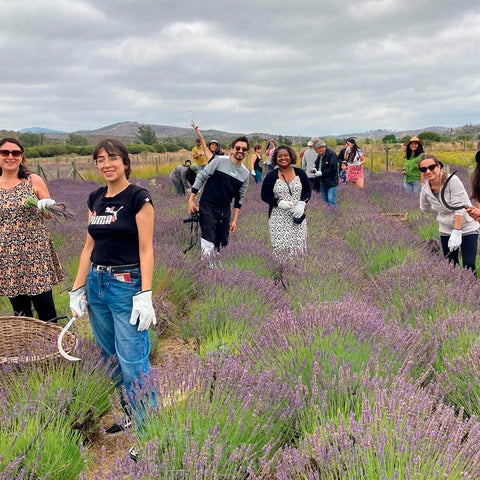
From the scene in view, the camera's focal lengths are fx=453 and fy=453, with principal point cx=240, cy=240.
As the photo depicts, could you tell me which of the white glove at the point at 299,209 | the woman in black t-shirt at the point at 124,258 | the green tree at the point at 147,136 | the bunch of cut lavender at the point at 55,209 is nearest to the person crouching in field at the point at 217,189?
the white glove at the point at 299,209

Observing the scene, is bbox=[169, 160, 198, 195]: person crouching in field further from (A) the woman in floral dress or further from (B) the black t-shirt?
(B) the black t-shirt

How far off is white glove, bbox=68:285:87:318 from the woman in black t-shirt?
0.11 m

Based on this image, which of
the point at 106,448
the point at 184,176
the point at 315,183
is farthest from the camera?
the point at 184,176

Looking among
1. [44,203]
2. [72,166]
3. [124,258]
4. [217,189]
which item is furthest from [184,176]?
[72,166]

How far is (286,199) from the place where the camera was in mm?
4320

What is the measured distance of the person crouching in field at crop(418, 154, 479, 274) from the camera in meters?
3.89

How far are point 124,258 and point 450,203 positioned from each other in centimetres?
293

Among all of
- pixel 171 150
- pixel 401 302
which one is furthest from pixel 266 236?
pixel 171 150

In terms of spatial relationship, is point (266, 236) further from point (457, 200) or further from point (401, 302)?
point (401, 302)

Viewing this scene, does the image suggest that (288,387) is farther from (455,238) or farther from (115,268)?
(455,238)

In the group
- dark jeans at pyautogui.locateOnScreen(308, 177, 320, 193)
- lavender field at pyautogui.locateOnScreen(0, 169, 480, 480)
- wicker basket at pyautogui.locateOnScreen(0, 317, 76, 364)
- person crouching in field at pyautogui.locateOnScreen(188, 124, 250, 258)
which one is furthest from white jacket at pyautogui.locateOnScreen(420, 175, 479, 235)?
dark jeans at pyautogui.locateOnScreen(308, 177, 320, 193)

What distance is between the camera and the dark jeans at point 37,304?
127 inches

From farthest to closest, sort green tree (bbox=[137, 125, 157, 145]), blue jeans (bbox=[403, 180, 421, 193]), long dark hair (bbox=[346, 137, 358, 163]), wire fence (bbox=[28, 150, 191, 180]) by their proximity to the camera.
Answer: green tree (bbox=[137, 125, 157, 145])
wire fence (bbox=[28, 150, 191, 180])
long dark hair (bbox=[346, 137, 358, 163])
blue jeans (bbox=[403, 180, 421, 193])

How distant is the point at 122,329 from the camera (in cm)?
223
